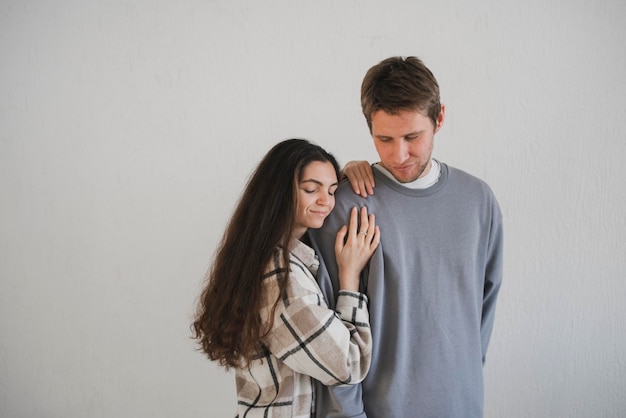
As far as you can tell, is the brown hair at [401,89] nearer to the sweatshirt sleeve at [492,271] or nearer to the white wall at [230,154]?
the sweatshirt sleeve at [492,271]

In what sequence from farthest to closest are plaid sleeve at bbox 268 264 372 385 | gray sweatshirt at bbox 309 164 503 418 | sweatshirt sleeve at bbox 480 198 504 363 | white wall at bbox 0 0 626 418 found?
1. white wall at bbox 0 0 626 418
2. sweatshirt sleeve at bbox 480 198 504 363
3. gray sweatshirt at bbox 309 164 503 418
4. plaid sleeve at bbox 268 264 372 385

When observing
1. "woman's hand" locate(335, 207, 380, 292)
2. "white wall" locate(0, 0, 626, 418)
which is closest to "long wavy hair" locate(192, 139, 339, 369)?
"woman's hand" locate(335, 207, 380, 292)

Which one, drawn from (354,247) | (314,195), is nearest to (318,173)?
(314,195)

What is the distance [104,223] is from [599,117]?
1.61m

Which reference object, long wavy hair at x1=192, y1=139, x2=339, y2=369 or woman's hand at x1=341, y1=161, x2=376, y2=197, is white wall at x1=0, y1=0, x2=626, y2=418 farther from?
long wavy hair at x1=192, y1=139, x2=339, y2=369

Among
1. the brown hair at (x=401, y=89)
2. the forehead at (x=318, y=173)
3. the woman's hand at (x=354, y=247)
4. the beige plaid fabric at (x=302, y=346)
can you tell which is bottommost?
the beige plaid fabric at (x=302, y=346)

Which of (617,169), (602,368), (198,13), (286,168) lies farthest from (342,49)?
(602,368)

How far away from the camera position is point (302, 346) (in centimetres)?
112

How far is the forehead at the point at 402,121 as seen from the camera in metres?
1.16

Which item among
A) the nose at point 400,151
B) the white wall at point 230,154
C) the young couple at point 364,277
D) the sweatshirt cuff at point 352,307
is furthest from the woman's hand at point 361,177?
the white wall at point 230,154

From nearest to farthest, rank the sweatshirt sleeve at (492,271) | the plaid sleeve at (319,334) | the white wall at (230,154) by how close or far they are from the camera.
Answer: the plaid sleeve at (319,334) < the sweatshirt sleeve at (492,271) < the white wall at (230,154)

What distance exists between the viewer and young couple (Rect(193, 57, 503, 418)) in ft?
3.78

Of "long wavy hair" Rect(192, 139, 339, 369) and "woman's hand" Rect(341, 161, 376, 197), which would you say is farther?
"woman's hand" Rect(341, 161, 376, 197)

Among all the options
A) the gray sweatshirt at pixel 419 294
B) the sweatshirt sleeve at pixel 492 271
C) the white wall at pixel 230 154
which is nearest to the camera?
the gray sweatshirt at pixel 419 294
